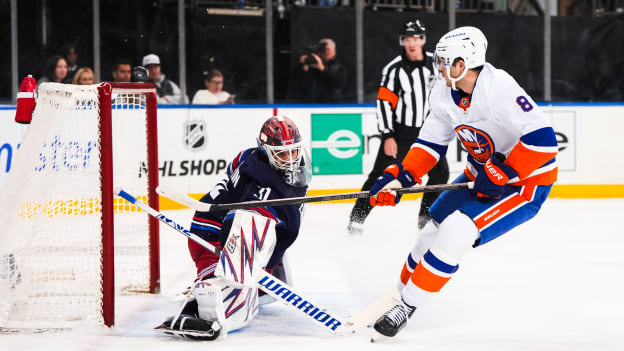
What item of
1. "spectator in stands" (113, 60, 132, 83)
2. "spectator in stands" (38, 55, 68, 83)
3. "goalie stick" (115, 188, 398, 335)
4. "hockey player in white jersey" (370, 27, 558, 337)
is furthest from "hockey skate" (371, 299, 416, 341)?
"spectator in stands" (38, 55, 68, 83)

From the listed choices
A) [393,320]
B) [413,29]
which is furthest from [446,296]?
[413,29]

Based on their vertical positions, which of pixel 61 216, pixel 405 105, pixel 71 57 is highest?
pixel 71 57

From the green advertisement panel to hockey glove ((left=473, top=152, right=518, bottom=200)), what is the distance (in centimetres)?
352

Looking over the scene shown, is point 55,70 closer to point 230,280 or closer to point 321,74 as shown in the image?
point 321,74

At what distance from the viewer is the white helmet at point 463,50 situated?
2609mm

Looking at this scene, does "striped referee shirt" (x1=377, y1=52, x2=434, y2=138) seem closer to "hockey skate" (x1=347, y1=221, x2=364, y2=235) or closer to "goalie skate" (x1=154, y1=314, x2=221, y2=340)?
"hockey skate" (x1=347, y1=221, x2=364, y2=235)

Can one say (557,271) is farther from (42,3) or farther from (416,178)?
(42,3)

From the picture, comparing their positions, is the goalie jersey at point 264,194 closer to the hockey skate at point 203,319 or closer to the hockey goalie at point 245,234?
the hockey goalie at point 245,234

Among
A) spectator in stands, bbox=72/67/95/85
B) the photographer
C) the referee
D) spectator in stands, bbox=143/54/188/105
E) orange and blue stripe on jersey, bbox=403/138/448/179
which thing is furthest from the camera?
the photographer

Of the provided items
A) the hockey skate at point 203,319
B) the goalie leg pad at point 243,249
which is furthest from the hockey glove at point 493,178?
the hockey skate at point 203,319

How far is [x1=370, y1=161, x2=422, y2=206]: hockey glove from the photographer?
272 centimetres

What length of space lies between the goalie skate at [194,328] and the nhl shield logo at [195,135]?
342cm

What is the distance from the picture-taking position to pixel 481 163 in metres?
2.77

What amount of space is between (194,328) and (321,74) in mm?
4126
